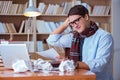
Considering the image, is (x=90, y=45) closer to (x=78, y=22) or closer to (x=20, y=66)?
(x=78, y=22)

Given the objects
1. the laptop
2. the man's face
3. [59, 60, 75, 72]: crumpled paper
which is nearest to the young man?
the man's face

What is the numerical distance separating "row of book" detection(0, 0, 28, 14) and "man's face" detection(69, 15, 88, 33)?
278 centimetres

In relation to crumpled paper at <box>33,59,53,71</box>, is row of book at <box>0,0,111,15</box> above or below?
above

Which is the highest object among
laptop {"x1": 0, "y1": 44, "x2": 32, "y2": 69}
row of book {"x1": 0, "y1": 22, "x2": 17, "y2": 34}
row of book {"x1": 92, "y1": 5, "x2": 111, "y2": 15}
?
row of book {"x1": 92, "y1": 5, "x2": 111, "y2": 15}

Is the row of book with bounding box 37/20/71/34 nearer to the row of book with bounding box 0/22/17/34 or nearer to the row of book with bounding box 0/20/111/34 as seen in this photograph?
the row of book with bounding box 0/20/111/34

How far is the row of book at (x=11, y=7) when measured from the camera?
474 cm

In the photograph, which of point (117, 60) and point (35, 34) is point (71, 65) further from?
point (117, 60)

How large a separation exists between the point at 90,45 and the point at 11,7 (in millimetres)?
2967

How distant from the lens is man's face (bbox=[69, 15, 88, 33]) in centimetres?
212

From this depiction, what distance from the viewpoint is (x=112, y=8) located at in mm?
4895

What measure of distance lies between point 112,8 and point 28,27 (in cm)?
159

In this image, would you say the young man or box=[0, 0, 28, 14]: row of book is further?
box=[0, 0, 28, 14]: row of book

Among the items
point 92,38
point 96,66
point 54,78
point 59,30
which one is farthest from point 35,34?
point 54,78

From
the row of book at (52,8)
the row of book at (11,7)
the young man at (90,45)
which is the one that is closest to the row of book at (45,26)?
the row of book at (52,8)
